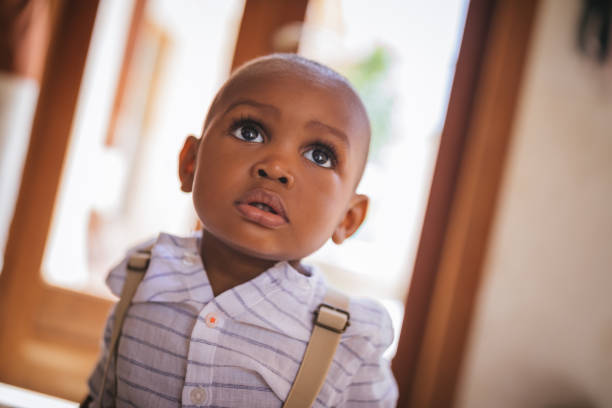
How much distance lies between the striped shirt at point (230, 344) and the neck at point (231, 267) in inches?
0.6

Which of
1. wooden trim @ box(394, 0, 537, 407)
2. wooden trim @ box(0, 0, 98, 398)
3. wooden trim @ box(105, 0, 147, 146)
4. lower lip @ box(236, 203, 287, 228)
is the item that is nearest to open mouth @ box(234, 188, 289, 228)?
lower lip @ box(236, 203, 287, 228)

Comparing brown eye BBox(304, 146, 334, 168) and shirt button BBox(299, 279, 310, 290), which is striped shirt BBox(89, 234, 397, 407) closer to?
shirt button BBox(299, 279, 310, 290)

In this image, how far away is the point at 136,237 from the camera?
6.17 ft

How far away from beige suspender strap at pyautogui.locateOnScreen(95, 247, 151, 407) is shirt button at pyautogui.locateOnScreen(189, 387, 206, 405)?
130 mm

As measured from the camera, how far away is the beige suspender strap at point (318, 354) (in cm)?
40

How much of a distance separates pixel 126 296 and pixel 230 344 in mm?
155

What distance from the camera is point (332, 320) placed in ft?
1.38

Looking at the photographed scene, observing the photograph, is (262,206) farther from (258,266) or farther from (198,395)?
(198,395)

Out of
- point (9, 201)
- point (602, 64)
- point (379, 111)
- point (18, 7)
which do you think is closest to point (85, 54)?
point (18, 7)

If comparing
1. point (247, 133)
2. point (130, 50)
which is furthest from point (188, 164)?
point (130, 50)

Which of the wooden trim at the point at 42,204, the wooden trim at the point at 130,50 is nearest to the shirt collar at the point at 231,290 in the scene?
the wooden trim at the point at 42,204

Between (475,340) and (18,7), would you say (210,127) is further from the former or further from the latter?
(18,7)

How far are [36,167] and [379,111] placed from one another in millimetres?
1063

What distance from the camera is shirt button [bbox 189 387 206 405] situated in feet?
1.26
